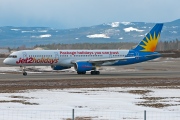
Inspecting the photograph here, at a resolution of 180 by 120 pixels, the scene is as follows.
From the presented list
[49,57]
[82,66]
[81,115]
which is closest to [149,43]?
[82,66]

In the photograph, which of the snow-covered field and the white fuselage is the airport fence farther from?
the white fuselage

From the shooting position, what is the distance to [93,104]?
30.5m

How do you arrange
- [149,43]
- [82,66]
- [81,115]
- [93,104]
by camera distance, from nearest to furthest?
[81,115], [93,104], [82,66], [149,43]

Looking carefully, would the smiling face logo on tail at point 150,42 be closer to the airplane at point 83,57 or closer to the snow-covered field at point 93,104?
the airplane at point 83,57

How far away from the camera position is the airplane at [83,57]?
61.0m

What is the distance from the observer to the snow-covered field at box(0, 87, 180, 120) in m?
24.9

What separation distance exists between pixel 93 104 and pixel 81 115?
17.5ft

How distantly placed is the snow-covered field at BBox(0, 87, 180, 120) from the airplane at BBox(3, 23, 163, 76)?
20755 millimetres

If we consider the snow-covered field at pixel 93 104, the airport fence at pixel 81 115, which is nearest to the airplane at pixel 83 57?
the snow-covered field at pixel 93 104

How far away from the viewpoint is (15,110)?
26922 mm

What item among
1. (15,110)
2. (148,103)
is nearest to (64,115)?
(15,110)

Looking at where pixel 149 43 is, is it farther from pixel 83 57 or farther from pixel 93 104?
pixel 93 104

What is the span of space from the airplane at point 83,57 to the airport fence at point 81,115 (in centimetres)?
3414

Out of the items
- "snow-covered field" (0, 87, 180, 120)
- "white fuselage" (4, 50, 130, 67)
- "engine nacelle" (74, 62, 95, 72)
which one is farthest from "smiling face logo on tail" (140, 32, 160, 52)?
"snow-covered field" (0, 87, 180, 120)
